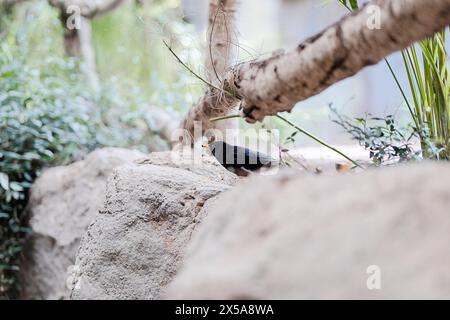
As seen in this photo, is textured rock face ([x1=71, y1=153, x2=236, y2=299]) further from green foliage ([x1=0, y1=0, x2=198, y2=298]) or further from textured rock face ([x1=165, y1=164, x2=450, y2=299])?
textured rock face ([x1=165, y1=164, x2=450, y2=299])

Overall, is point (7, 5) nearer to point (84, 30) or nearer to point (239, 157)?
point (84, 30)

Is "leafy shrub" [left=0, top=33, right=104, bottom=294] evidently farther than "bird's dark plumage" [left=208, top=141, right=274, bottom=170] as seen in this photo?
Yes

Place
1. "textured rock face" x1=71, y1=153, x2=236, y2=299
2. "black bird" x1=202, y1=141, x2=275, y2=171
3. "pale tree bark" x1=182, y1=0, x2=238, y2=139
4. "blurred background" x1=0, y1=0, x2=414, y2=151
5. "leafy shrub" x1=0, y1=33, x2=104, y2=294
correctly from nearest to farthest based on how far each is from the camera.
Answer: "textured rock face" x1=71, y1=153, x2=236, y2=299 → "pale tree bark" x1=182, y1=0, x2=238, y2=139 → "black bird" x1=202, y1=141, x2=275, y2=171 → "leafy shrub" x1=0, y1=33, x2=104, y2=294 → "blurred background" x1=0, y1=0, x2=414, y2=151

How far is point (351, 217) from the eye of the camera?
2.89 ft

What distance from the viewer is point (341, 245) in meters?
0.86

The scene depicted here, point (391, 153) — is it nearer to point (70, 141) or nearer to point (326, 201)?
point (326, 201)

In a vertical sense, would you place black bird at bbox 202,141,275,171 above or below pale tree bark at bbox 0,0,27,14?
below

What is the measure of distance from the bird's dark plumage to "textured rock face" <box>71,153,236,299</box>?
0.30 meters

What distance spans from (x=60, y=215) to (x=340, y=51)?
240 cm

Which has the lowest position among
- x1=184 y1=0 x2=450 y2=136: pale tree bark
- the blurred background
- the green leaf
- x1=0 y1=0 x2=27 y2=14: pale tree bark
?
the green leaf

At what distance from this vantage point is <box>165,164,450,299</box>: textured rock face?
831 millimetres

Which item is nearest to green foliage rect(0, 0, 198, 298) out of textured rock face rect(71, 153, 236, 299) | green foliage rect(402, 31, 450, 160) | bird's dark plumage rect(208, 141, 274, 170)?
bird's dark plumage rect(208, 141, 274, 170)

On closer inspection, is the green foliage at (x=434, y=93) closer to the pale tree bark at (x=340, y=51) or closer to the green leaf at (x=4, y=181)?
the pale tree bark at (x=340, y=51)

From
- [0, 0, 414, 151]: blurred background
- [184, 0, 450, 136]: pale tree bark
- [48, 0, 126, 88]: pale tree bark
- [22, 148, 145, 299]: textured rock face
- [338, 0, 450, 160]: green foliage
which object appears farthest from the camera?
[48, 0, 126, 88]: pale tree bark
